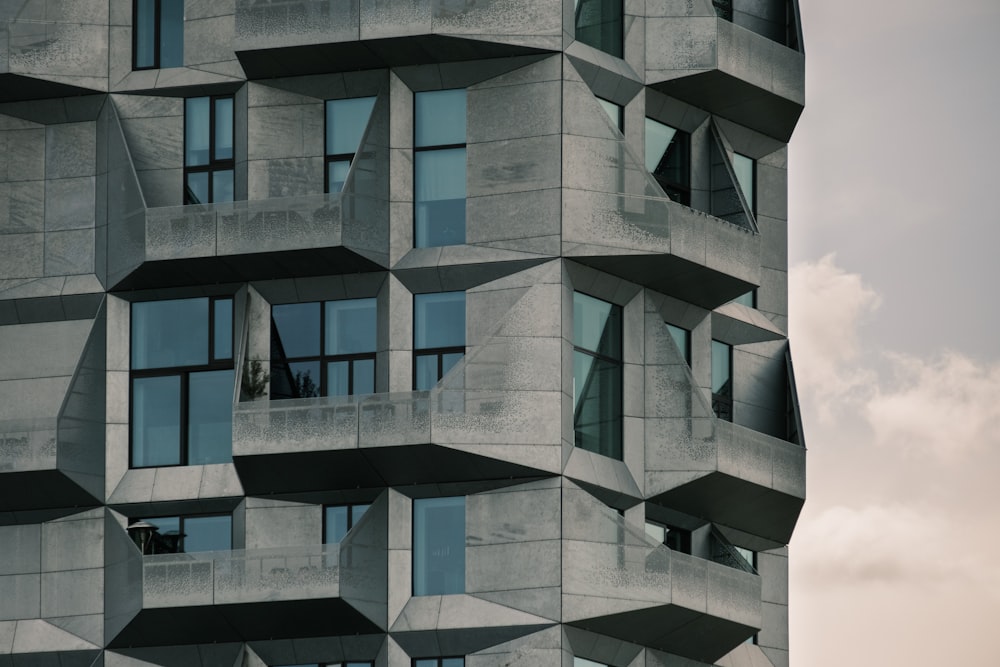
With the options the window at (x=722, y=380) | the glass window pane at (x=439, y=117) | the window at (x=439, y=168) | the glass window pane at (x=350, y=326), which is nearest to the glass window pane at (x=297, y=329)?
the glass window pane at (x=350, y=326)

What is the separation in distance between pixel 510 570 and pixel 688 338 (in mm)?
9599

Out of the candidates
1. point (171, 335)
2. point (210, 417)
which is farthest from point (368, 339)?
point (171, 335)

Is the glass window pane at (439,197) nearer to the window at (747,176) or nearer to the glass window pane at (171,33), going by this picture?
the glass window pane at (171,33)

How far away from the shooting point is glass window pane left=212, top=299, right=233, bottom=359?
2820 inches

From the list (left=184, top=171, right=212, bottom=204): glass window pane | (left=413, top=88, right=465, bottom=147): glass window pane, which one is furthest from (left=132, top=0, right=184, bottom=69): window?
(left=413, top=88, right=465, bottom=147): glass window pane

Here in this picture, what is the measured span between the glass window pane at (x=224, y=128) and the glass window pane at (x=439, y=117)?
16.5ft

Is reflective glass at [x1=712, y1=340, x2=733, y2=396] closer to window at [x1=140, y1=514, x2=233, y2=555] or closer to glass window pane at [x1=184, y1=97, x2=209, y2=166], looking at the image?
window at [x1=140, y1=514, x2=233, y2=555]

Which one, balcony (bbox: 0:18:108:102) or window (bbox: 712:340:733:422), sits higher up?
balcony (bbox: 0:18:108:102)

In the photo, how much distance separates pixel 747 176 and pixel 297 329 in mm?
14345

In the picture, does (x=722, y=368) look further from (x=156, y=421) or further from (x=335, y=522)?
(x=156, y=421)

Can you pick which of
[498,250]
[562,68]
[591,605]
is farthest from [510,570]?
[562,68]

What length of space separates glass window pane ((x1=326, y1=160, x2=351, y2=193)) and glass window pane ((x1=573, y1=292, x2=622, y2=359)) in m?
6.86

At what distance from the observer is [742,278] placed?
239 feet

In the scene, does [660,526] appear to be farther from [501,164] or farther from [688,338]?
[501,164]
